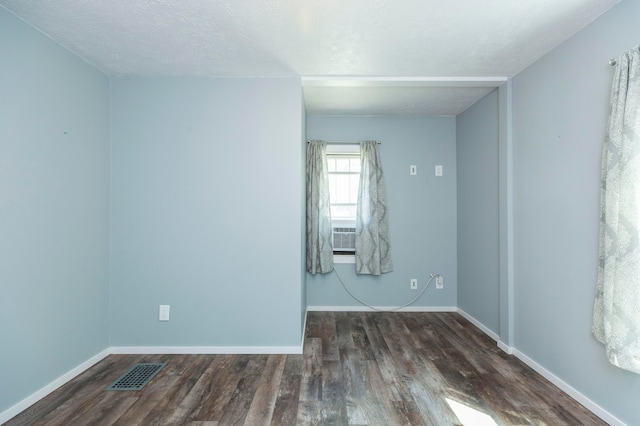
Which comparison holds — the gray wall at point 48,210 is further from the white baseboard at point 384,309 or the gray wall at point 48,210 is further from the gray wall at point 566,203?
the gray wall at point 566,203

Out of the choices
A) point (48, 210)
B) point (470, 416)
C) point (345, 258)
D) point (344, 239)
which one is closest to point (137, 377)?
point (48, 210)

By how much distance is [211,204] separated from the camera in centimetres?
261

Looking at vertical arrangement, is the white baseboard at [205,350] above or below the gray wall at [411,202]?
below

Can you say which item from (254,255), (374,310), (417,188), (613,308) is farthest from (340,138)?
(613,308)

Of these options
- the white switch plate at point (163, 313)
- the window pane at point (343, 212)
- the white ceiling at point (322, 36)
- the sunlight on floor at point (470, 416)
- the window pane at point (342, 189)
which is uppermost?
the white ceiling at point (322, 36)

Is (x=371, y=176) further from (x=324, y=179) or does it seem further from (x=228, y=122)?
(x=228, y=122)

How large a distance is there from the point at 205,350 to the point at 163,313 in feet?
1.54

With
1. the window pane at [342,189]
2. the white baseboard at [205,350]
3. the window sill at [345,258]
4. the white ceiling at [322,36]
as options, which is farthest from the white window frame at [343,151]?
the white baseboard at [205,350]

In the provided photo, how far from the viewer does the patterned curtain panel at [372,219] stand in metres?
3.64

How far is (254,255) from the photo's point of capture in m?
2.61

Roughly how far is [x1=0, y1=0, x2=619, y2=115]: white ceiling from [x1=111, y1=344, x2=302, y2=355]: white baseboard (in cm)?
228

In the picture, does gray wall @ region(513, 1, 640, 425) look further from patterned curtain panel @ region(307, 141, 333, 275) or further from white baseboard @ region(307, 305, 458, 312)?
patterned curtain panel @ region(307, 141, 333, 275)

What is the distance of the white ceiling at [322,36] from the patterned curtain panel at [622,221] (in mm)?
539

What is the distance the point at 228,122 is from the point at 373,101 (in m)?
1.52
